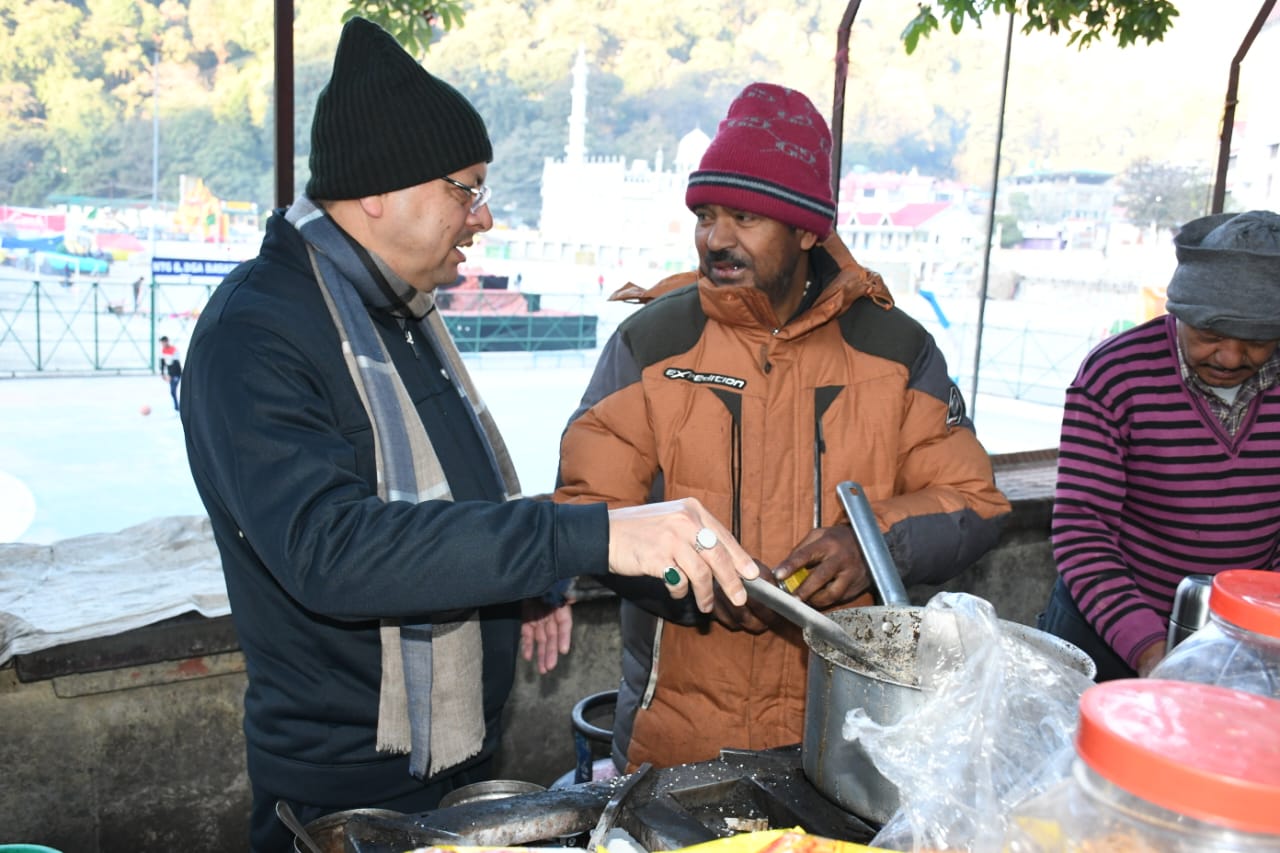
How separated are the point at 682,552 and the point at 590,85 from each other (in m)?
3.09

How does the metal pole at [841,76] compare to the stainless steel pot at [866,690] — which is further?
the metal pole at [841,76]

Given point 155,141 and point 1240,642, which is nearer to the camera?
point 1240,642

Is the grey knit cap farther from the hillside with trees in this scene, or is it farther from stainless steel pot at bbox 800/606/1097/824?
the hillside with trees

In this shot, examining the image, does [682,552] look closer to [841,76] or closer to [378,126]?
[378,126]

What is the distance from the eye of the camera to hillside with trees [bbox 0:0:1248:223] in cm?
325

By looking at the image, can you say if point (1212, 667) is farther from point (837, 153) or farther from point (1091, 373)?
point (837, 153)

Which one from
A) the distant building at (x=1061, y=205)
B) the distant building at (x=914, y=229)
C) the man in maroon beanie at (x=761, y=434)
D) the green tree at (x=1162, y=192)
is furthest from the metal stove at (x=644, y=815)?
the green tree at (x=1162, y=192)

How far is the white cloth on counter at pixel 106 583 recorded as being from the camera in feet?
9.32

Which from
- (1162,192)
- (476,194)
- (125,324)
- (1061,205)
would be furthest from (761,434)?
(1162,192)

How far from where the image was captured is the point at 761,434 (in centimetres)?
215

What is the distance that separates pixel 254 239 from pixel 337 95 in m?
1.97

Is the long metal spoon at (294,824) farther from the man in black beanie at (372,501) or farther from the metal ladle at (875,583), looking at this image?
the metal ladle at (875,583)

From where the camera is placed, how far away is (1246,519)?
2314mm

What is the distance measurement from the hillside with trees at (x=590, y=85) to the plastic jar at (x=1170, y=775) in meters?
3.23
